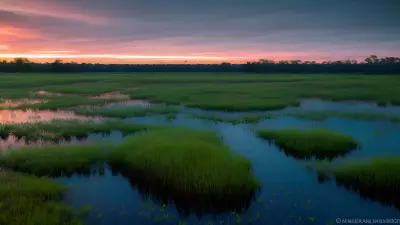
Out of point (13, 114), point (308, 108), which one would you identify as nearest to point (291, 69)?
point (308, 108)

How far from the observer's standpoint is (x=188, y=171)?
37.9 ft

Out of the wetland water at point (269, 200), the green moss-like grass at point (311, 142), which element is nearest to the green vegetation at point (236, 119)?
the green moss-like grass at point (311, 142)

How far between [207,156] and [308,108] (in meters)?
20.5

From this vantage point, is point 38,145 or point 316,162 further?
point 38,145

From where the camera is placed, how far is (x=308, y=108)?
98.5 feet

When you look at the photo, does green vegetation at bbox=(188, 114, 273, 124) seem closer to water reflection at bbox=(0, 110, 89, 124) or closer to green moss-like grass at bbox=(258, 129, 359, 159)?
green moss-like grass at bbox=(258, 129, 359, 159)

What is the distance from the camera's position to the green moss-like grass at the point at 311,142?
14.6 meters

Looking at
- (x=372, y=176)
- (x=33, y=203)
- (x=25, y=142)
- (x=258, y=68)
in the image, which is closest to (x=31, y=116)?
(x=25, y=142)

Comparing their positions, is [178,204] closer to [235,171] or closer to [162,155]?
[235,171]

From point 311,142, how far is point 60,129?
15.4 meters

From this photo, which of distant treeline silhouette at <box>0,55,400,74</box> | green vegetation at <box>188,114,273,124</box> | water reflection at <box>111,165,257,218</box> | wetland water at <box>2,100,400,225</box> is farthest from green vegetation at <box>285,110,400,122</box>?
distant treeline silhouette at <box>0,55,400,74</box>

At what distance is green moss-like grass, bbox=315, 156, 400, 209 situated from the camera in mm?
10375

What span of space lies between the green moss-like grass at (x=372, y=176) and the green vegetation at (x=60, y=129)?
1197cm

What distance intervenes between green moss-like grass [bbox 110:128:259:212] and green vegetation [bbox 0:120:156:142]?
14.2ft
